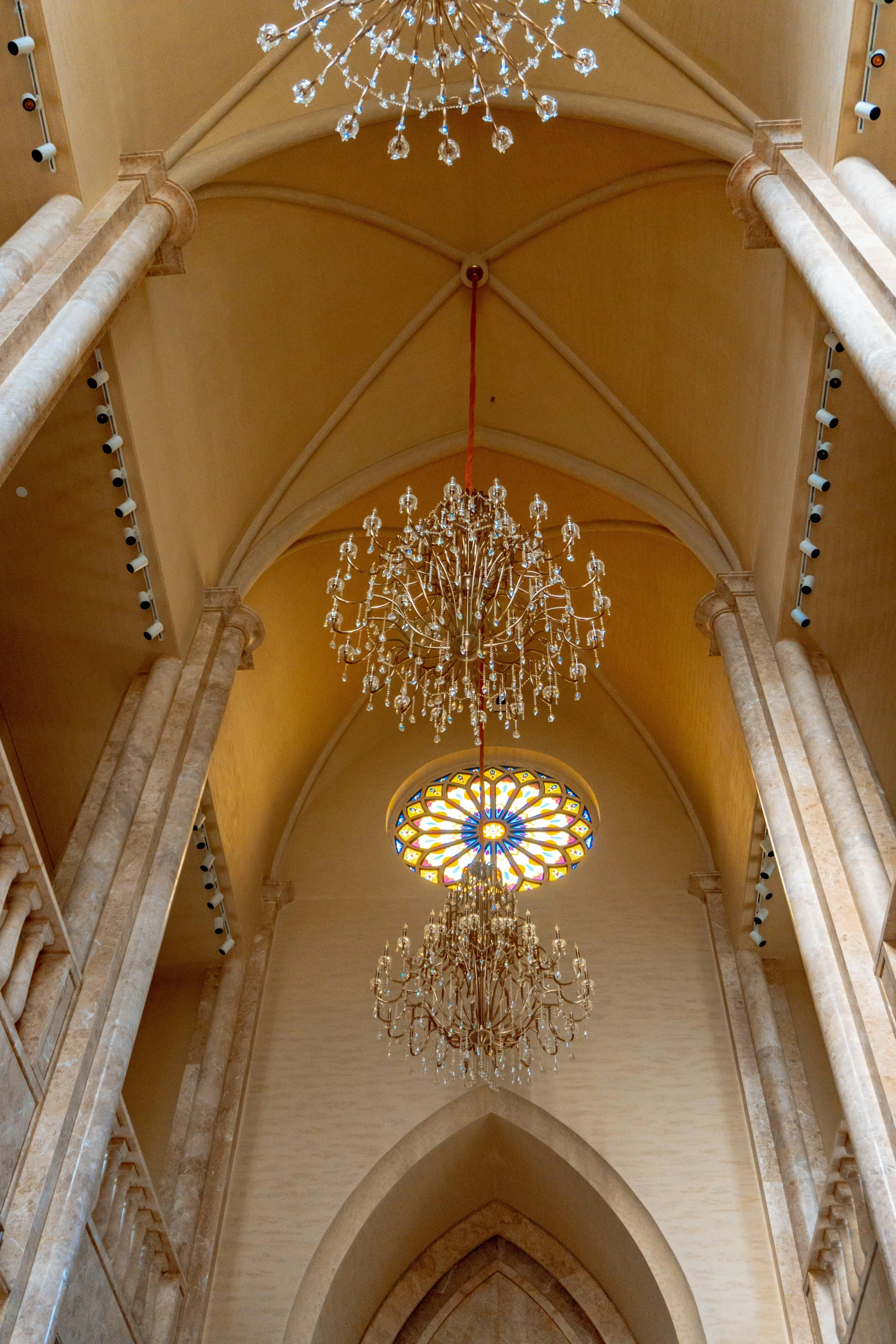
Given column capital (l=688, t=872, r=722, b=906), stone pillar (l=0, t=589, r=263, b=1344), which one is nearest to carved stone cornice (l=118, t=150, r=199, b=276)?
stone pillar (l=0, t=589, r=263, b=1344)

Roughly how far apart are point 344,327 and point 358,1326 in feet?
29.3

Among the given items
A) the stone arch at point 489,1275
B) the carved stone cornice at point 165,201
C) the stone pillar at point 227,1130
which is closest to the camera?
the carved stone cornice at point 165,201

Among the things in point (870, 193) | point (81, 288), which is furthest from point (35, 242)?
point (870, 193)

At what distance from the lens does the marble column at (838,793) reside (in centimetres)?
724

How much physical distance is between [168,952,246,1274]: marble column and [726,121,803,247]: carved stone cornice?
25.7ft

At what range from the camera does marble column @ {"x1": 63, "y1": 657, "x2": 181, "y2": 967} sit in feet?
24.7

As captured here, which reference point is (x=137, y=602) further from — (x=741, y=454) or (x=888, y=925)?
(x=888, y=925)

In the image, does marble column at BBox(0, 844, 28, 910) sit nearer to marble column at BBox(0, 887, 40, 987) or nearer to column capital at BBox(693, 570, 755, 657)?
marble column at BBox(0, 887, 40, 987)

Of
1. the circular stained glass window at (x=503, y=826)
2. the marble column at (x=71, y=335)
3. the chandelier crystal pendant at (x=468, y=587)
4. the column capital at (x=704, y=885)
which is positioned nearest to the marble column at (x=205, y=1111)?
the circular stained glass window at (x=503, y=826)

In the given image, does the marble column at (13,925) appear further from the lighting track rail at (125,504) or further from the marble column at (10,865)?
the lighting track rail at (125,504)

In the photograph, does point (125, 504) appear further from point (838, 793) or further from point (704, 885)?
point (704, 885)

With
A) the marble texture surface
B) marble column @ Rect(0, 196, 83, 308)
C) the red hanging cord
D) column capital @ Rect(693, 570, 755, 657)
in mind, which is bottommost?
the marble texture surface

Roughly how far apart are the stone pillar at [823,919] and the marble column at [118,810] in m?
4.20

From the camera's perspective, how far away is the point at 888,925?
674cm
